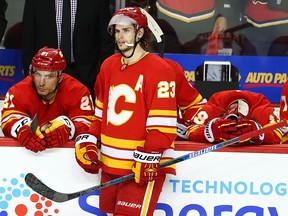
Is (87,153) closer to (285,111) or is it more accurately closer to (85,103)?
(85,103)

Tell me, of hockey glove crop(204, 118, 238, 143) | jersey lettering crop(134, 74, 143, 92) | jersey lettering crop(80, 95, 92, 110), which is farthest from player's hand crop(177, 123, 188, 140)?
jersey lettering crop(134, 74, 143, 92)

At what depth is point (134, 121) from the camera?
260 centimetres

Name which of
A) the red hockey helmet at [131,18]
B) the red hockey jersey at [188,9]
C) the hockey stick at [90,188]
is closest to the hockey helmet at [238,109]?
A: the hockey stick at [90,188]

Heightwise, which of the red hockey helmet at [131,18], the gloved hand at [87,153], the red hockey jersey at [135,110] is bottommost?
the gloved hand at [87,153]

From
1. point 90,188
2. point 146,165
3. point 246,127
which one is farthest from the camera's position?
point 246,127

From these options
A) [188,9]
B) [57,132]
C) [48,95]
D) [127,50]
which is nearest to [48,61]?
[48,95]

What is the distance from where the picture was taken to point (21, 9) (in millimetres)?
5137

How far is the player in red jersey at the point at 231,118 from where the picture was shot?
280cm

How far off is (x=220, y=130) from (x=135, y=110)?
0.39 m

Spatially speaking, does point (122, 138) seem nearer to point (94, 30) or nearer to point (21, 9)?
point (94, 30)

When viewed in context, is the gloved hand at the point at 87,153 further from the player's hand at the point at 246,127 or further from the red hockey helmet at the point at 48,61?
the player's hand at the point at 246,127

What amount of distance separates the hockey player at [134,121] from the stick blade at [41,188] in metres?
0.14

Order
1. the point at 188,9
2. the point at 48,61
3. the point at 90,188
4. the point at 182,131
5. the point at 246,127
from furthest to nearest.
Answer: the point at 188,9
the point at 182,131
the point at 48,61
the point at 246,127
the point at 90,188

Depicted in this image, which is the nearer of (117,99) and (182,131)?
(117,99)
